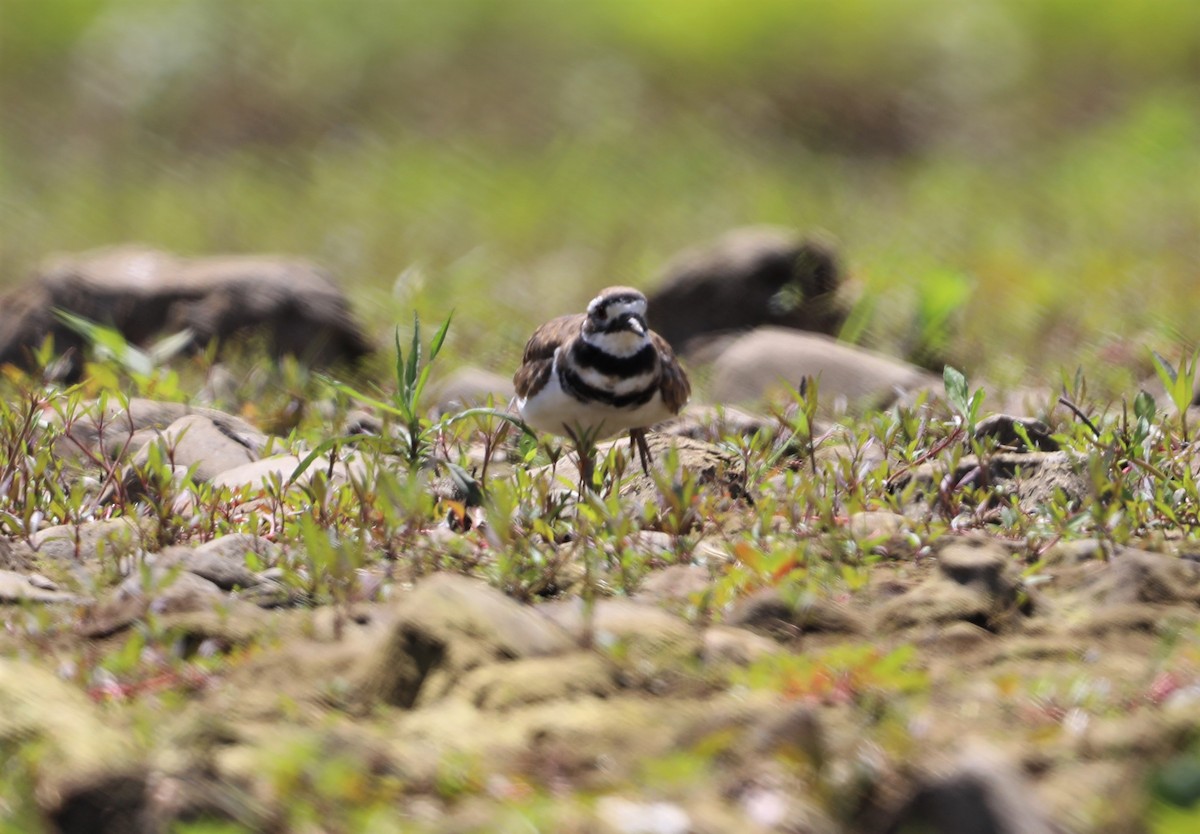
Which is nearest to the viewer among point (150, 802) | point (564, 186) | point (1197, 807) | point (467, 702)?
point (1197, 807)

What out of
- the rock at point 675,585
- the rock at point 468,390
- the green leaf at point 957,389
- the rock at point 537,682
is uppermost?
the green leaf at point 957,389

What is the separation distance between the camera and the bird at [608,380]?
532cm

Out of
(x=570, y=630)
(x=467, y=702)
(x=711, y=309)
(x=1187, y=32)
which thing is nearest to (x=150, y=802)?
(x=467, y=702)

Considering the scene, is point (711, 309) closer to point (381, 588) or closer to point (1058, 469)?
point (1058, 469)

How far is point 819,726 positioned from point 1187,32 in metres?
11.2

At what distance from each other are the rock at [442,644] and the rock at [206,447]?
1967 mm

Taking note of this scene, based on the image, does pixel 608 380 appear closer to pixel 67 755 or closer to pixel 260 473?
pixel 260 473

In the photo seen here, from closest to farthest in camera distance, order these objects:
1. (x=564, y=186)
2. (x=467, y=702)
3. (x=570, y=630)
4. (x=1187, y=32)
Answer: (x=467, y=702), (x=570, y=630), (x=564, y=186), (x=1187, y=32)

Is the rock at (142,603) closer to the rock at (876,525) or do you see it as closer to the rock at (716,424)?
the rock at (876,525)

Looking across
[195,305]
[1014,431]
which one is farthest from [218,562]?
[195,305]

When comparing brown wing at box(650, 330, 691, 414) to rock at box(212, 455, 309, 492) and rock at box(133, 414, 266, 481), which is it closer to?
rock at box(212, 455, 309, 492)

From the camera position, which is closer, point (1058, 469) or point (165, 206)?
point (1058, 469)

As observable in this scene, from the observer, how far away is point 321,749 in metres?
3.06

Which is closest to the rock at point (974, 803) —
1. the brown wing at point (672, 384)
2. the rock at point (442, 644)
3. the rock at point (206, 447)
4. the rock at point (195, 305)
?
the rock at point (442, 644)
